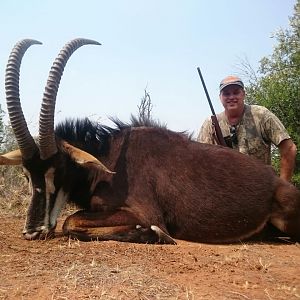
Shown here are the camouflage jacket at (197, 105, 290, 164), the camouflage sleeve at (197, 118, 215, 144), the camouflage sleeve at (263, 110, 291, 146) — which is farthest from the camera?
the camouflage sleeve at (197, 118, 215, 144)

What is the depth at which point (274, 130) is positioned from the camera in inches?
286

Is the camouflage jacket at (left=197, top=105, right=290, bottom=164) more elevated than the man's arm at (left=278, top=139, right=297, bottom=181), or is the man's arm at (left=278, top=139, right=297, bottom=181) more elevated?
the camouflage jacket at (left=197, top=105, right=290, bottom=164)

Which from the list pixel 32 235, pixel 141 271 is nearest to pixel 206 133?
pixel 32 235

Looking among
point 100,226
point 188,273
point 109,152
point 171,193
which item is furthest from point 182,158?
point 188,273

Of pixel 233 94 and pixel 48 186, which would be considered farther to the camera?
pixel 233 94

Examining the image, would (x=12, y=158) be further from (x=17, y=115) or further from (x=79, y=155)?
(x=79, y=155)

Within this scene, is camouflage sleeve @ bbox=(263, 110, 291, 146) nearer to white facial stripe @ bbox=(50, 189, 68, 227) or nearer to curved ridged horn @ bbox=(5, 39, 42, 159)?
white facial stripe @ bbox=(50, 189, 68, 227)

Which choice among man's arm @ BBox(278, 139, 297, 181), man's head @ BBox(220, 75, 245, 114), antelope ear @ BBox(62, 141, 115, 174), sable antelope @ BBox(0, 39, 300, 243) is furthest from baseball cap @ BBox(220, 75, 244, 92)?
antelope ear @ BBox(62, 141, 115, 174)

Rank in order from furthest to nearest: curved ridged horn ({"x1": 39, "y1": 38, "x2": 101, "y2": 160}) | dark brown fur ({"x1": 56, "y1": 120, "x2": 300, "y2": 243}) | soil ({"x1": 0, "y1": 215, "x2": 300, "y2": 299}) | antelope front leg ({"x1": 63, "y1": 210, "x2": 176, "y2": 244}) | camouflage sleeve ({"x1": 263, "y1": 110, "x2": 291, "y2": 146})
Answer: camouflage sleeve ({"x1": 263, "y1": 110, "x2": 291, "y2": 146}), dark brown fur ({"x1": 56, "y1": 120, "x2": 300, "y2": 243}), curved ridged horn ({"x1": 39, "y1": 38, "x2": 101, "y2": 160}), antelope front leg ({"x1": 63, "y1": 210, "x2": 176, "y2": 244}), soil ({"x1": 0, "y1": 215, "x2": 300, "y2": 299})

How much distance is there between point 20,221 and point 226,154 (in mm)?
3107

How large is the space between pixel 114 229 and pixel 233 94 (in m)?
3.54

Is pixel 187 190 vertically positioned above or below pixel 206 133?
below

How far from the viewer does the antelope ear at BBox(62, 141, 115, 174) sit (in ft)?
16.5

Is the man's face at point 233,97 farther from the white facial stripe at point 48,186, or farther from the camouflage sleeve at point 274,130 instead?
the white facial stripe at point 48,186
